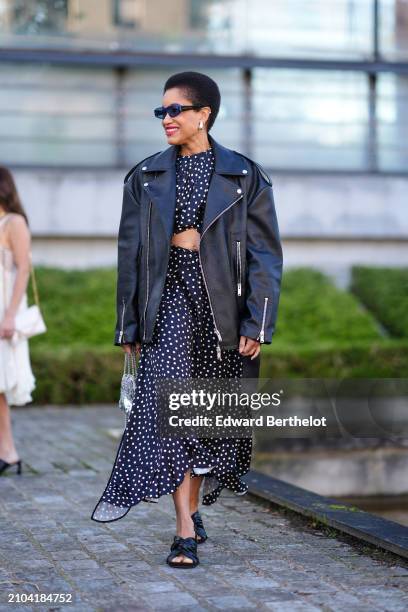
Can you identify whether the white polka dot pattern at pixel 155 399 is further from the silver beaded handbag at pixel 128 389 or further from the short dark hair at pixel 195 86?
the short dark hair at pixel 195 86

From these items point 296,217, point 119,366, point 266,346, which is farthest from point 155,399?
point 296,217

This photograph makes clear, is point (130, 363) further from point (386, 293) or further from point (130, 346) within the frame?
point (386, 293)

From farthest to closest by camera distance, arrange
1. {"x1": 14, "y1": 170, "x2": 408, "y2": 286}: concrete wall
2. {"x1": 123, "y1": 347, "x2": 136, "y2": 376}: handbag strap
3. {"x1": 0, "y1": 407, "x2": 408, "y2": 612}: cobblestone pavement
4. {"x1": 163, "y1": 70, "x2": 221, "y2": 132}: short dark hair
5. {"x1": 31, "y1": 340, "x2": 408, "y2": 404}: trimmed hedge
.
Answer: {"x1": 14, "y1": 170, "x2": 408, "y2": 286}: concrete wall
{"x1": 31, "y1": 340, "x2": 408, "y2": 404}: trimmed hedge
{"x1": 123, "y1": 347, "x2": 136, "y2": 376}: handbag strap
{"x1": 163, "y1": 70, "x2": 221, "y2": 132}: short dark hair
{"x1": 0, "y1": 407, "x2": 408, "y2": 612}: cobblestone pavement

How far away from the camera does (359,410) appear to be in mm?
9578

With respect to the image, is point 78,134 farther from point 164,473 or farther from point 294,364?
point 164,473

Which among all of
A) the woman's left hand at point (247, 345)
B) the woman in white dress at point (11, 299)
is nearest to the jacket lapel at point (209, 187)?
the woman's left hand at point (247, 345)

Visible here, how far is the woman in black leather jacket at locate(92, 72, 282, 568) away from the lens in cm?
480

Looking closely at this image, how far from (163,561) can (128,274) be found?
1213 mm

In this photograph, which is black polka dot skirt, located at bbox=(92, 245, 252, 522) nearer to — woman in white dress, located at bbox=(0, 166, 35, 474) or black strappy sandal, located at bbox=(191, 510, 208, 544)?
black strappy sandal, located at bbox=(191, 510, 208, 544)

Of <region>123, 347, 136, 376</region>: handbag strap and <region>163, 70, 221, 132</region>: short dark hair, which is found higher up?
<region>163, 70, 221, 132</region>: short dark hair

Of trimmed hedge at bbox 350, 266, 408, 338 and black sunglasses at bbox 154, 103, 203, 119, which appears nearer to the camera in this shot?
black sunglasses at bbox 154, 103, 203, 119

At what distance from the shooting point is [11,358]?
6953mm

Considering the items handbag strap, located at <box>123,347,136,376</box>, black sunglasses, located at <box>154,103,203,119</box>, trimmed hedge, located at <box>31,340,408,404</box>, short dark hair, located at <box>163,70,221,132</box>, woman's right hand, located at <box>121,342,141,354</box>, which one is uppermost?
short dark hair, located at <box>163,70,221,132</box>

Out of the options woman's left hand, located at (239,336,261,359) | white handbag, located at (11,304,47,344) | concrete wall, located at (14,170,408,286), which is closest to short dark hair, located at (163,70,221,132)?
woman's left hand, located at (239,336,261,359)
